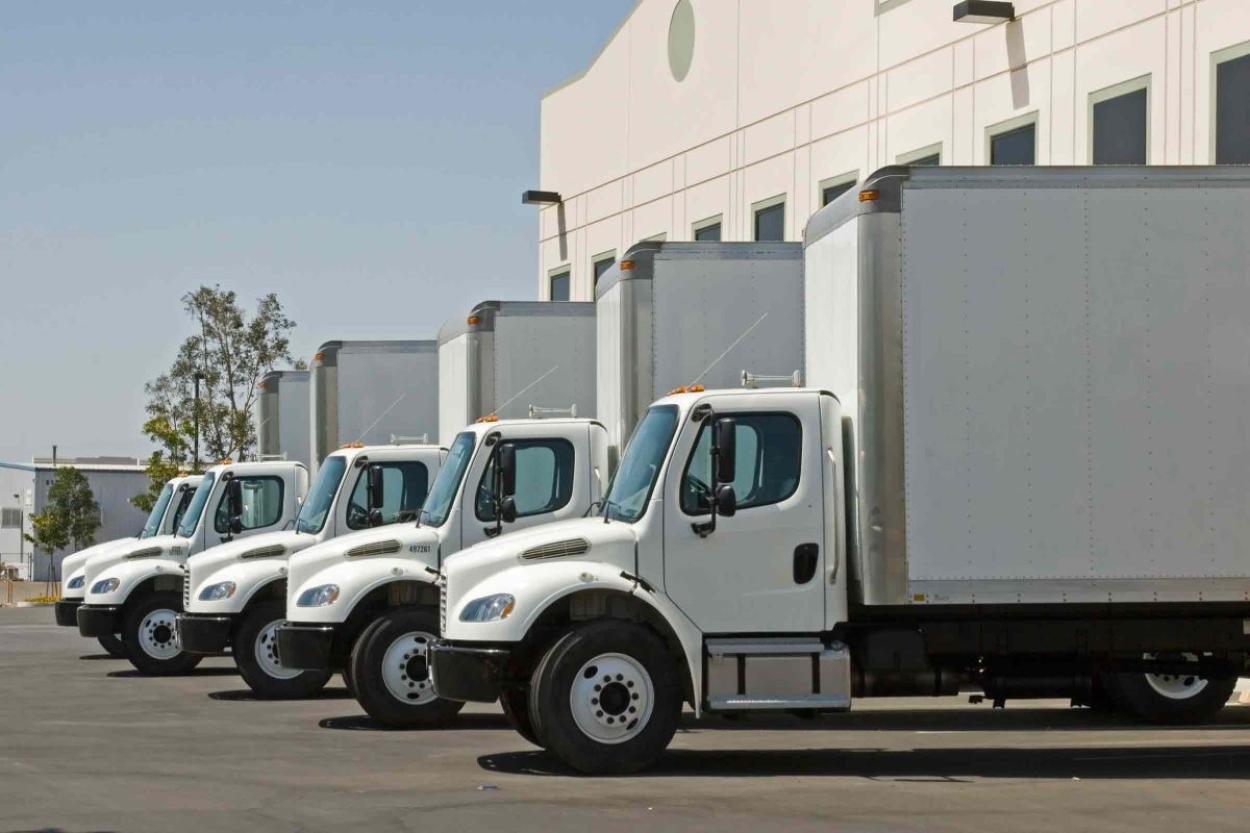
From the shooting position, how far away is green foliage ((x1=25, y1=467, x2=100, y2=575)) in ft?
256

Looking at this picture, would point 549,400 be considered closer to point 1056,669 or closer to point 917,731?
point 917,731

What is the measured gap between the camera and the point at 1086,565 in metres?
12.6

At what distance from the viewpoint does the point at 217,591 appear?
64.9 ft

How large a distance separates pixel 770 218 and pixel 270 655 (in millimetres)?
13972

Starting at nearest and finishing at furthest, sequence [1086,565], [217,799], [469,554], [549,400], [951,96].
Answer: [217,799] → [1086,565] → [469,554] → [549,400] → [951,96]

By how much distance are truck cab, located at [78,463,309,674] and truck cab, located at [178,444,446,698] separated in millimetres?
2230

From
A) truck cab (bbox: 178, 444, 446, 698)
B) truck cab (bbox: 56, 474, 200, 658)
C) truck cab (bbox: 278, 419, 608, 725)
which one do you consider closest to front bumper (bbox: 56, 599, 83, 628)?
truck cab (bbox: 56, 474, 200, 658)

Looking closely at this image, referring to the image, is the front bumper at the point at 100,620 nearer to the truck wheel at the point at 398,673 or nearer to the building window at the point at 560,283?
the truck wheel at the point at 398,673

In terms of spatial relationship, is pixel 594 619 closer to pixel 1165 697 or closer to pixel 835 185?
pixel 1165 697

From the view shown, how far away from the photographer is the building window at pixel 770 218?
30484mm

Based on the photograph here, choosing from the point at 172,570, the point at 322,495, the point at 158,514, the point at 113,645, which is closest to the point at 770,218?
the point at 158,514

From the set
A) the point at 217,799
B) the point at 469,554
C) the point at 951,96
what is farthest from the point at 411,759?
the point at 951,96

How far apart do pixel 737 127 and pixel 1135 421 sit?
65.3 ft

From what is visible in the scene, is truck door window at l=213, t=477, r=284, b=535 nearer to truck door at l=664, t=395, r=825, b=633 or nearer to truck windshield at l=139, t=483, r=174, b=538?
truck windshield at l=139, t=483, r=174, b=538
